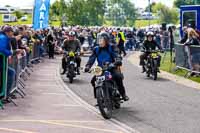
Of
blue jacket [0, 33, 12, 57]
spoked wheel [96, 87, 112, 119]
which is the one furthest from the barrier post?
spoked wheel [96, 87, 112, 119]

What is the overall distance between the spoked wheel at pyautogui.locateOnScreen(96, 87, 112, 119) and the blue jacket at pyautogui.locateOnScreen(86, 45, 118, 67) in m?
1.10

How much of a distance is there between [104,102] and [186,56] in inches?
431

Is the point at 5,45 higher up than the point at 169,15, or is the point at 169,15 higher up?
the point at 5,45

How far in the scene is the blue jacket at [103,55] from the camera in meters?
13.8

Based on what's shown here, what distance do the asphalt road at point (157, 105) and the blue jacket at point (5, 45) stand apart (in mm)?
2633

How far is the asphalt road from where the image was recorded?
474 inches

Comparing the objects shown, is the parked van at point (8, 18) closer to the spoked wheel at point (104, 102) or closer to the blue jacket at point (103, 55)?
the blue jacket at point (103, 55)

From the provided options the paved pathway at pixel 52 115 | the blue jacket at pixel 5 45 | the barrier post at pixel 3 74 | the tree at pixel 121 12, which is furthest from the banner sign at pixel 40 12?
the tree at pixel 121 12

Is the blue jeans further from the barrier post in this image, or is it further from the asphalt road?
the asphalt road

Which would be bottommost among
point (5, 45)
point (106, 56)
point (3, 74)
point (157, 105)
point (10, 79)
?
point (157, 105)

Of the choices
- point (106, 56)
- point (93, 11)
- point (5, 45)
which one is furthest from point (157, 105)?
point (93, 11)

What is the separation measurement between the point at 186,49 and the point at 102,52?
31.8ft

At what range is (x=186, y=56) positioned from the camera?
76.5ft

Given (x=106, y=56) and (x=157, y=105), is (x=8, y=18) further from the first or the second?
(x=106, y=56)
